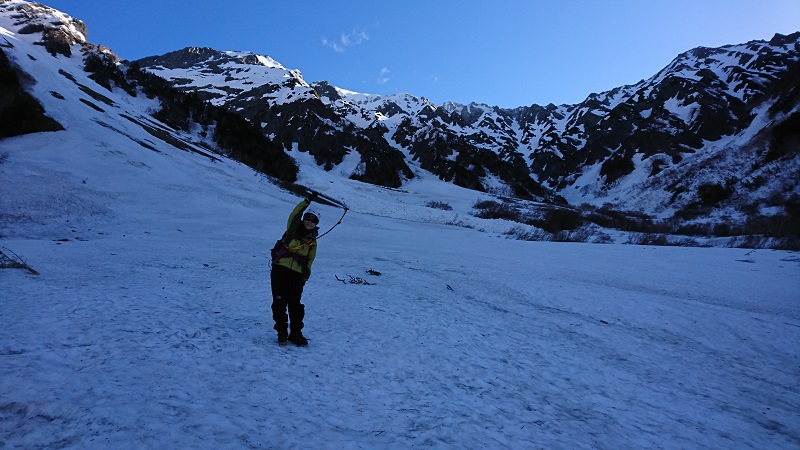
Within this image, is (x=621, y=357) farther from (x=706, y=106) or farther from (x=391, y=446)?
(x=706, y=106)

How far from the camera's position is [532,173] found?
140000mm

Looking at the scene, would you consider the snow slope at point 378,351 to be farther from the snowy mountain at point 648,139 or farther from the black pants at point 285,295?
the snowy mountain at point 648,139

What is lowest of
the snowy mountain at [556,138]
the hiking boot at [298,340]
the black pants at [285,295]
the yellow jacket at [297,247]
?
the hiking boot at [298,340]

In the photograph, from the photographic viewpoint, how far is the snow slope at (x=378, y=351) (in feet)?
12.0

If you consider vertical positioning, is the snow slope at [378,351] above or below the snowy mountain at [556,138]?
below

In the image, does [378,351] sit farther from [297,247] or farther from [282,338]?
[297,247]

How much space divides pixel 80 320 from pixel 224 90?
131 metres

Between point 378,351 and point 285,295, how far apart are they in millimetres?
1701

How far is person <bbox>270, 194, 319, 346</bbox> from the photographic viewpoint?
223 inches

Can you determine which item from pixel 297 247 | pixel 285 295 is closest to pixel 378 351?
pixel 285 295

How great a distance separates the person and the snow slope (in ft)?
1.33

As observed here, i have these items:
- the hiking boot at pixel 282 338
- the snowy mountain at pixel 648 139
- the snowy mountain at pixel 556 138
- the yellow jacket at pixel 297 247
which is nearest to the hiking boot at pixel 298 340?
the hiking boot at pixel 282 338

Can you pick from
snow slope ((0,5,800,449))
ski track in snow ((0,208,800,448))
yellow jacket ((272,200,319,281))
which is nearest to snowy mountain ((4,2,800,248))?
snow slope ((0,5,800,449))

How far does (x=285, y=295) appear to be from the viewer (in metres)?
5.73
